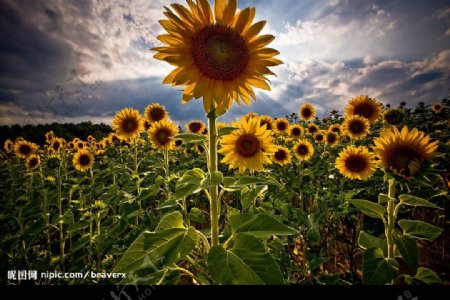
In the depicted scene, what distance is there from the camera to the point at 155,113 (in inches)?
222

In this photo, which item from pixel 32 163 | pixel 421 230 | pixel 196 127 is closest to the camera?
pixel 421 230

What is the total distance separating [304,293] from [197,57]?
1521mm

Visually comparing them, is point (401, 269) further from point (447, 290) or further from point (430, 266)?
point (447, 290)

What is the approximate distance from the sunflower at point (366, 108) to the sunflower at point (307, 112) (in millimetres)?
4484

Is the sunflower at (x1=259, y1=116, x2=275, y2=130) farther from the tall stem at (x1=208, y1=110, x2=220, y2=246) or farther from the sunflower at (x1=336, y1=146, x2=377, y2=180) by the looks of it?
the tall stem at (x1=208, y1=110, x2=220, y2=246)

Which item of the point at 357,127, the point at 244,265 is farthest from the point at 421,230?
the point at 357,127

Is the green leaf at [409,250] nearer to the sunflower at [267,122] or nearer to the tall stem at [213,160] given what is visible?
the tall stem at [213,160]

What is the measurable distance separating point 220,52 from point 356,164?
11.0ft

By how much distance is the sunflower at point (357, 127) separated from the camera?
5723 millimetres

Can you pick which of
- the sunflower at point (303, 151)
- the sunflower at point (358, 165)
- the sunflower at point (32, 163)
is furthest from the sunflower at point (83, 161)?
the sunflower at point (358, 165)

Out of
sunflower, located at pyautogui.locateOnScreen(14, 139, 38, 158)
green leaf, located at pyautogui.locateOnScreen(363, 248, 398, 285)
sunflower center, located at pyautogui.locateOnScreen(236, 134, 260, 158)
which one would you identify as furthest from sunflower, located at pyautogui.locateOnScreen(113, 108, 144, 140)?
green leaf, located at pyautogui.locateOnScreen(363, 248, 398, 285)

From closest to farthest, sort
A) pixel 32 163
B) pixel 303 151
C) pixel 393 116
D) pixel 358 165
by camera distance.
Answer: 1. pixel 358 165
2. pixel 393 116
3. pixel 32 163
4. pixel 303 151

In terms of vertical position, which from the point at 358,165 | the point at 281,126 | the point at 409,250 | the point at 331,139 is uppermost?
the point at 281,126

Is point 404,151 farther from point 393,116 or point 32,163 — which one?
point 32,163
